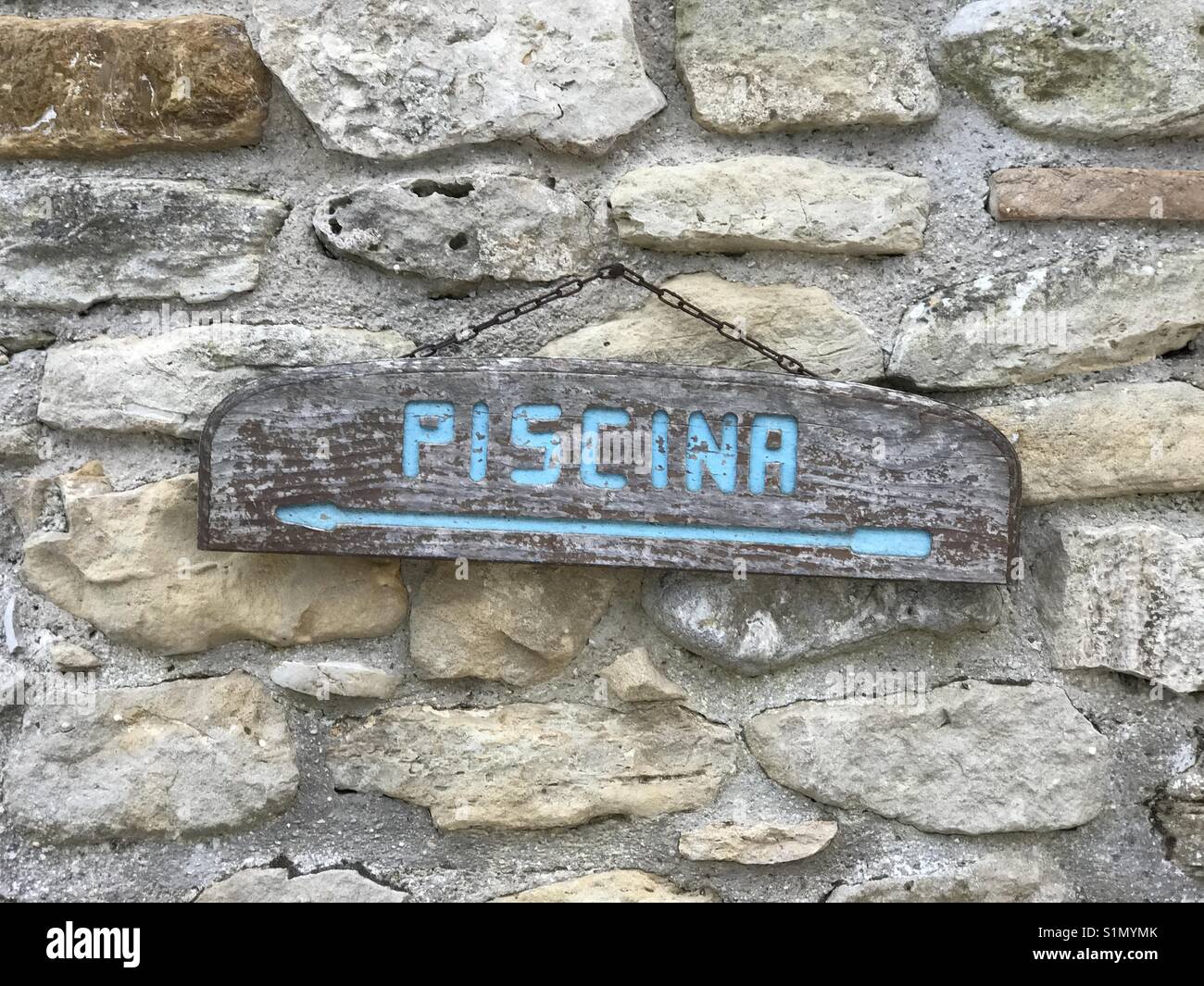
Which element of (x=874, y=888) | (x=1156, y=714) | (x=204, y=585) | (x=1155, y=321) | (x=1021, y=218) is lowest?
(x=874, y=888)

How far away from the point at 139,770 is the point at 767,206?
894 millimetres

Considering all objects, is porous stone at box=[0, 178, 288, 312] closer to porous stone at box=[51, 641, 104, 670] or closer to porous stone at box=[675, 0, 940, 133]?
porous stone at box=[51, 641, 104, 670]

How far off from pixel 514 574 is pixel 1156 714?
0.71 meters

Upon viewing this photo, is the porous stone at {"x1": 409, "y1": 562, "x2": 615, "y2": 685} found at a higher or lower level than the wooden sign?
lower

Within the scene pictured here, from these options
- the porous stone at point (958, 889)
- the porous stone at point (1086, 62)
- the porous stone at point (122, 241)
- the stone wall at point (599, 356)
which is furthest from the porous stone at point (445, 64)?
the porous stone at point (958, 889)

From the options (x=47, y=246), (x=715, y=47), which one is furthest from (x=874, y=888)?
(x=47, y=246)

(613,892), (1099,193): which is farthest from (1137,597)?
(613,892)

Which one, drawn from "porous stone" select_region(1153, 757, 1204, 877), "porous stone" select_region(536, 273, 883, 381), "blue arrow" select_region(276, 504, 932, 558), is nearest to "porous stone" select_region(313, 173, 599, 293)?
"porous stone" select_region(536, 273, 883, 381)

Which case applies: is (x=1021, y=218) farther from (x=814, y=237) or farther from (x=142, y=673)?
(x=142, y=673)

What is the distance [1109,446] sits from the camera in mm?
995

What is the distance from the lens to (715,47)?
0.99m

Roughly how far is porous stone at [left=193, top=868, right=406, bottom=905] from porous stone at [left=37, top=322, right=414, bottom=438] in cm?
48

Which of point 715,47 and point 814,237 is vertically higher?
point 715,47

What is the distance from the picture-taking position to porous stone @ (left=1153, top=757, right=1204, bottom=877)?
1.01 meters
